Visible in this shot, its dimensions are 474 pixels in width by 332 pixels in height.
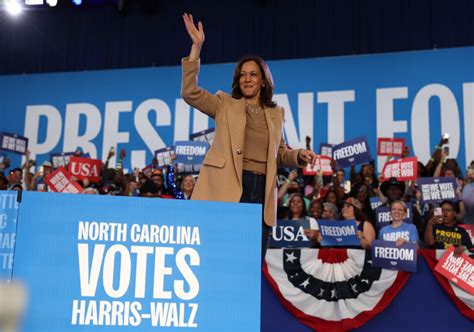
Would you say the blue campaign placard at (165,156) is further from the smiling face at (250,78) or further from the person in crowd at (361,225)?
the smiling face at (250,78)

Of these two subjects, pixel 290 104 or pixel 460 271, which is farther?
pixel 290 104

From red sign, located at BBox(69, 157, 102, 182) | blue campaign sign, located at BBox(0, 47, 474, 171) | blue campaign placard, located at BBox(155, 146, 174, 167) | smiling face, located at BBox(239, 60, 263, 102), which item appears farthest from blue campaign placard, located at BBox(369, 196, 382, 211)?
smiling face, located at BBox(239, 60, 263, 102)

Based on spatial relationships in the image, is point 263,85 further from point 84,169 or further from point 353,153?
point 84,169

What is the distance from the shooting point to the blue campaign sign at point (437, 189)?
17.4 feet

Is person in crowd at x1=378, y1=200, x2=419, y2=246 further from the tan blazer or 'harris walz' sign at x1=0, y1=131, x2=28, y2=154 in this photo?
'harris walz' sign at x1=0, y1=131, x2=28, y2=154

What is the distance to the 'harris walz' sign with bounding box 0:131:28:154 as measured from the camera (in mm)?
7551

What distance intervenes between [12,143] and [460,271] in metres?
5.23

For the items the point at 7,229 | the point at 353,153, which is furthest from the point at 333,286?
the point at 7,229

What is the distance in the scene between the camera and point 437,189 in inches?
212

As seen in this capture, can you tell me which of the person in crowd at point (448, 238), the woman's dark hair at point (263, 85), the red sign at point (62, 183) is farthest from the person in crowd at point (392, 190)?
the woman's dark hair at point (263, 85)

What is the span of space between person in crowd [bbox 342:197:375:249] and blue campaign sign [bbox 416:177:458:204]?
1.83 ft

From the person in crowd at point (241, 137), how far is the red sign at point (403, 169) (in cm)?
347

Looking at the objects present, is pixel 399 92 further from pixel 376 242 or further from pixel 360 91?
pixel 376 242

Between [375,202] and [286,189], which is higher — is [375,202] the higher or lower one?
the lower one
